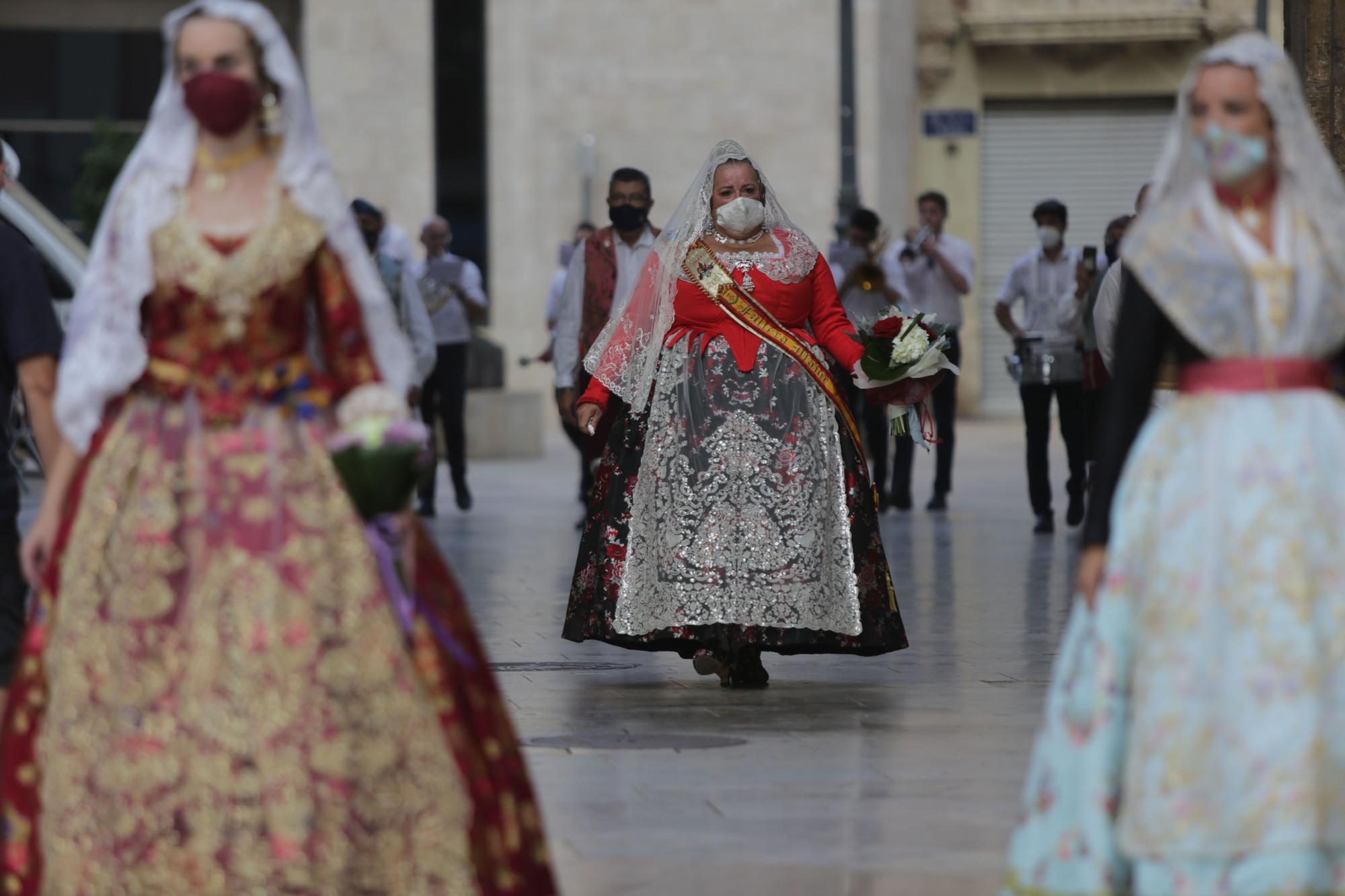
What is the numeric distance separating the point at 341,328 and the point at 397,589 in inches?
20.3

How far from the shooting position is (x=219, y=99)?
427cm

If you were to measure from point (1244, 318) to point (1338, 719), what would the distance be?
707 millimetres

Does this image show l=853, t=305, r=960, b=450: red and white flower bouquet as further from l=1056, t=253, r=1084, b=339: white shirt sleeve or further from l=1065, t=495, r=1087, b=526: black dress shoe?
l=1065, t=495, r=1087, b=526: black dress shoe

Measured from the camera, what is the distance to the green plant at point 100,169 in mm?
26609

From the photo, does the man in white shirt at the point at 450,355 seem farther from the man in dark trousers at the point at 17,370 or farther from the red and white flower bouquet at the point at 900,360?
the man in dark trousers at the point at 17,370

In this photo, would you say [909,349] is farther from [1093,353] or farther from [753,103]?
[753,103]

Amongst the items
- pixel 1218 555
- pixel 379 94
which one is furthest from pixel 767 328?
pixel 379 94

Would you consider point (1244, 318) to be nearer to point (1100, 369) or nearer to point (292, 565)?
point (292, 565)

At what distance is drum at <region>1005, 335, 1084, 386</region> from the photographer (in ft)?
46.2

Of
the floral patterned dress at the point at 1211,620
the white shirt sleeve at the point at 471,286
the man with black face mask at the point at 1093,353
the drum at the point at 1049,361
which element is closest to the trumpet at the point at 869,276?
the drum at the point at 1049,361

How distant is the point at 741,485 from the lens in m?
7.94

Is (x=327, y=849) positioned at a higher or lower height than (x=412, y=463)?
lower

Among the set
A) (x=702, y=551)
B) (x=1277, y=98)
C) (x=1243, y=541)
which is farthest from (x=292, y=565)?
(x=702, y=551)

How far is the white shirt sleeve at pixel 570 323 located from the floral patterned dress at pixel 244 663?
7915 mm
